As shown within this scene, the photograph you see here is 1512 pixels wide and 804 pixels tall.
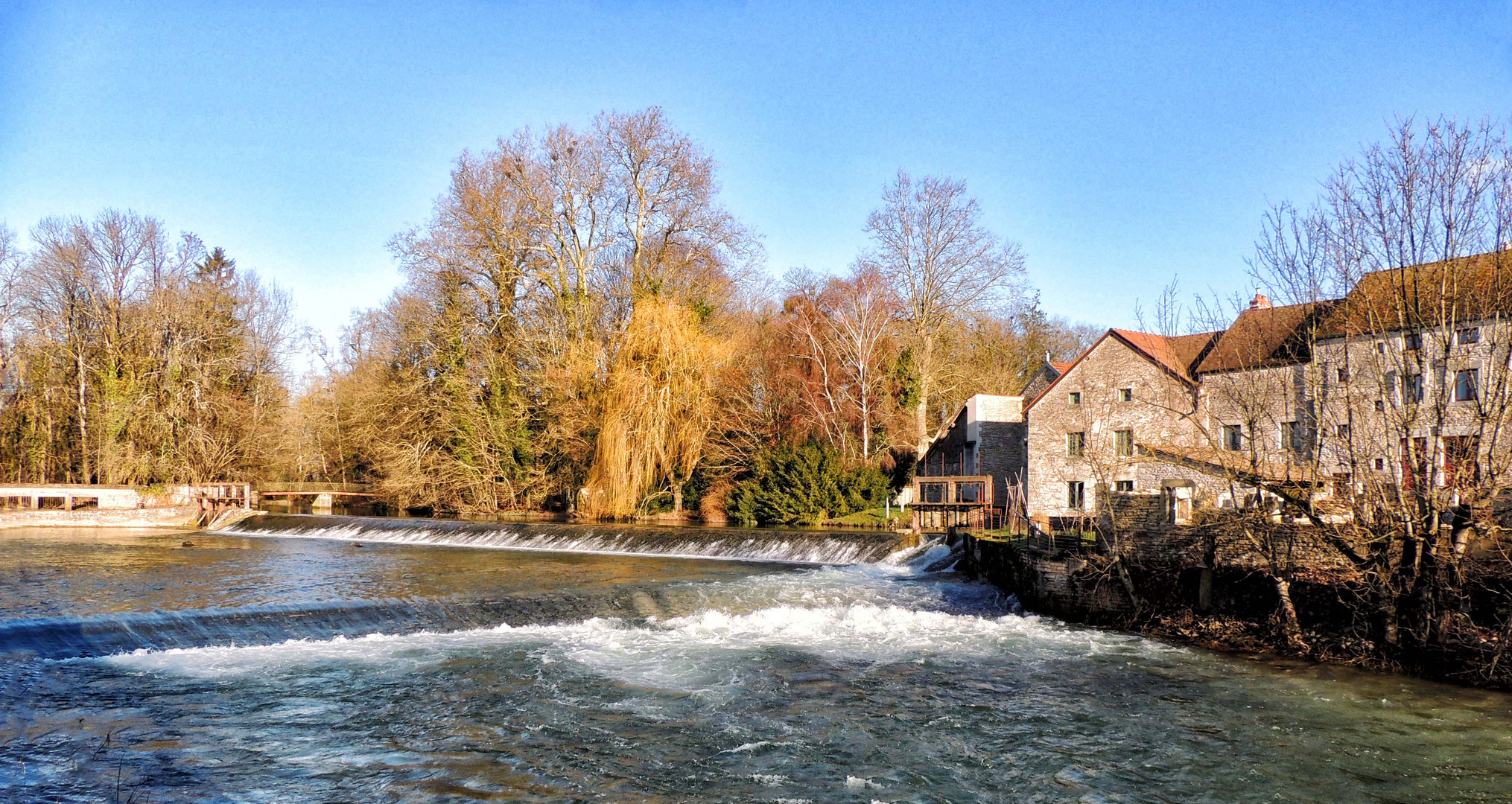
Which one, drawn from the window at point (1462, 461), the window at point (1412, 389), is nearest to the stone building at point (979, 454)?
the window at point (1412, 389)

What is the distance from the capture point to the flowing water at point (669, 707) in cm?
738

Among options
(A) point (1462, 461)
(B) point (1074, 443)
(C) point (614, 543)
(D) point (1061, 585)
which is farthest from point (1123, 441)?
(A) point (1462, 461)

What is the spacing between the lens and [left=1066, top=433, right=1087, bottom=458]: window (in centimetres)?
2998

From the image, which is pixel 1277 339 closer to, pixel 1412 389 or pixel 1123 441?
pixel 1412 389

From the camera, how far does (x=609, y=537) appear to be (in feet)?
81.5

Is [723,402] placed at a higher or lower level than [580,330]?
lower

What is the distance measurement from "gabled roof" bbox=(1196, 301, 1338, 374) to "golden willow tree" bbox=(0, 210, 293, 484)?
36.6m

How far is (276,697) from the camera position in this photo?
952 centimetres

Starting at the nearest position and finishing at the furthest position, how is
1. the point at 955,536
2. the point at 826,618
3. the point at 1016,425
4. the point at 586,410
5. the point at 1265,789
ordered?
the point at 1265,789
the point at 826,618
the point at 955,536
the point at 586,410
the point at 1016,425

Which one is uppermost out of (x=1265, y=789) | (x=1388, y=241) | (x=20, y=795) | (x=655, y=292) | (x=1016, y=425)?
(x=655, y=292)

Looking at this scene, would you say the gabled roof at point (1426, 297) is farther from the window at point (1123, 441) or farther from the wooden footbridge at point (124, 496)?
the wooden footbridge at point (124, 496)

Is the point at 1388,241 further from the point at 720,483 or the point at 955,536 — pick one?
Result: the point at 720,483

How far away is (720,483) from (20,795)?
26.3 metres

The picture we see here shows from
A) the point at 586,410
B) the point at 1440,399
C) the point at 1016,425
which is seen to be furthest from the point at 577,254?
the point at 1440,399
